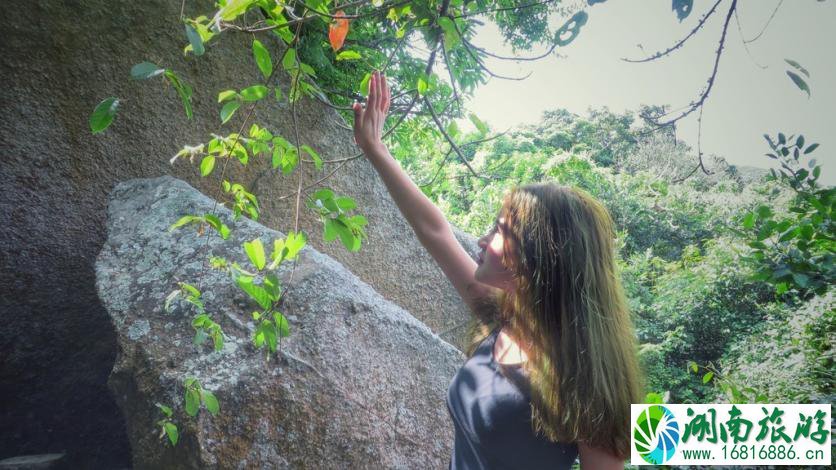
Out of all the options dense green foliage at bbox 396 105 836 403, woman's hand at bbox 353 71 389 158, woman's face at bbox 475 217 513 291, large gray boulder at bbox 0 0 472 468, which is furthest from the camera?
dense green foliage at bbox 396 105 836 403

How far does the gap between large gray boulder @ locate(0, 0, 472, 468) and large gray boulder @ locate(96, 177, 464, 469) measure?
1.03 ft

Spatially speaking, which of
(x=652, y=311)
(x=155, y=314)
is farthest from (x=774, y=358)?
(x=155, y=314)

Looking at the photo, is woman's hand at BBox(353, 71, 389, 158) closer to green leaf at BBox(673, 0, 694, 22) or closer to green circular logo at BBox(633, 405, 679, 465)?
green leaf at BBox(673, 0, 694, 22)

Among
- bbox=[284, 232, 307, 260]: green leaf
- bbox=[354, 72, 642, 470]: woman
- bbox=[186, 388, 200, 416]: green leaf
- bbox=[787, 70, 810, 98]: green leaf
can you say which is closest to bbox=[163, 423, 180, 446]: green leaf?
bbox=[186, 388, 200, 416]: green leaf

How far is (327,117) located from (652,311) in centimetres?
1038

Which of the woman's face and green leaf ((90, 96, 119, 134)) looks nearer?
green leaf ((90, 96, 119, 134))

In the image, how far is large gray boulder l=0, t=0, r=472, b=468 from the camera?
221 centimetres

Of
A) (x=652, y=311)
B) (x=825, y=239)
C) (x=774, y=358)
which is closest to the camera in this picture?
(x=825, y=239)

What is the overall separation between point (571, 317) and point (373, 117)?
91 cm

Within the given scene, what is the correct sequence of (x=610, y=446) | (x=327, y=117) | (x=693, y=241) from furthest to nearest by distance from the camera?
(x=693, y=241), (x=327, y=117), (x=610, y=446)

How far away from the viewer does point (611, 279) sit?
1352mm

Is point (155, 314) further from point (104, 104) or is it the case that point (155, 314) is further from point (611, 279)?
point (611, 279)

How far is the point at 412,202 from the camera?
64.4 inches

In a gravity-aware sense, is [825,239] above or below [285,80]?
below
